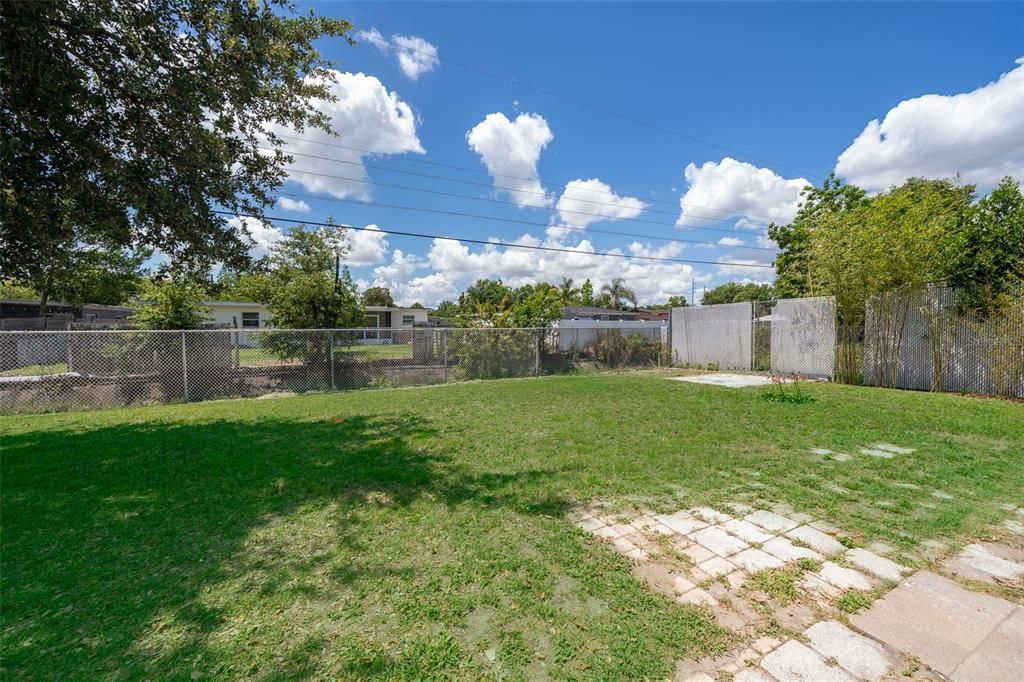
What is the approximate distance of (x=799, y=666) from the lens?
5.26ft

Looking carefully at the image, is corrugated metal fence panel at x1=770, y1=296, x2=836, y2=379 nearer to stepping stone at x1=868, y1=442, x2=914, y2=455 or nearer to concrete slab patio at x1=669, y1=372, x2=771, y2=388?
concrete slab patio at x1=669, y1=372, x2=771, y2=388

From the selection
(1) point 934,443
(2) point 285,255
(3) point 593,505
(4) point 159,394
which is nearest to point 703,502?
(3) point 593,505

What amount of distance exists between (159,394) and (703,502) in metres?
9.63

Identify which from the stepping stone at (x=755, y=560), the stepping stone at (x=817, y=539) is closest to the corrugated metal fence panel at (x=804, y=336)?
the stepping stone at (x=817, y=539)

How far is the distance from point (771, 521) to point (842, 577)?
651 mm

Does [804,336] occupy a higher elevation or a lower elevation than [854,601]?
higher

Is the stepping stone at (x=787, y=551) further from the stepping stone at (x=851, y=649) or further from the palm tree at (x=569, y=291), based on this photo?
the palm tree at (x=569, y=291)

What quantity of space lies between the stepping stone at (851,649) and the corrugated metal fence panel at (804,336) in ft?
33.1

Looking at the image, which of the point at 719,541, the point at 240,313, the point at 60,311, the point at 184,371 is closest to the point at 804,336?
the point at 719,541

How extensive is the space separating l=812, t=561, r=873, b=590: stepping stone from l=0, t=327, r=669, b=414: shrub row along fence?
8947mm

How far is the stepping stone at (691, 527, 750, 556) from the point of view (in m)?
2.47

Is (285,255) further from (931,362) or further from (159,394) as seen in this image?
(931,362)

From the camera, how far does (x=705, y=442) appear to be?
15.3ft

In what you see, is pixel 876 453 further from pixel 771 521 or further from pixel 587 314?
pixel 587 314
